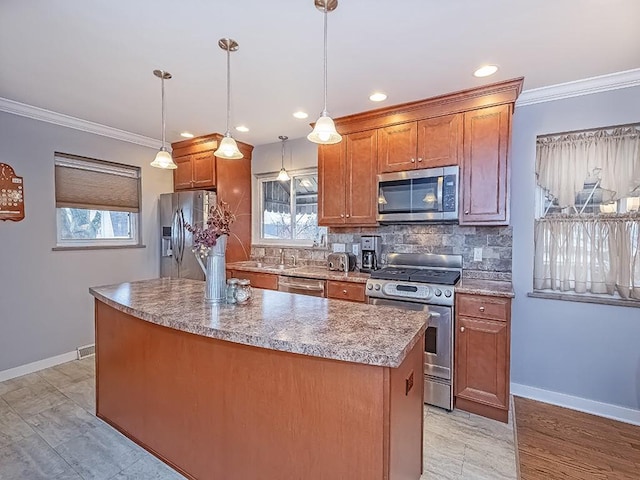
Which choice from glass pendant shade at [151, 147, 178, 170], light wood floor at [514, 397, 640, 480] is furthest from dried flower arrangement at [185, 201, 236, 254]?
light wood floor at [514, 397, 640, 480]

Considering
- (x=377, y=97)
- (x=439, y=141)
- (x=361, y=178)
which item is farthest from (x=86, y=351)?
(x=439, y=141)

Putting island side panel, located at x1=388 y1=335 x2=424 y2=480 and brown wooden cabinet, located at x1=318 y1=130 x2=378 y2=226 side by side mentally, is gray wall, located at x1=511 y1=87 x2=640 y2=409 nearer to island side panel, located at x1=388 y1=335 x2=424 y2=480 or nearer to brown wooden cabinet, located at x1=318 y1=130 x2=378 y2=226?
brown wooden cabinet, located at x1=318 y1=130 x2=378 y2=226

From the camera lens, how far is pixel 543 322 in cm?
272

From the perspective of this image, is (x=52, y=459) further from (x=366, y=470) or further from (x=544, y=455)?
(x=544, y=455)

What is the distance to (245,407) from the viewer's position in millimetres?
1492

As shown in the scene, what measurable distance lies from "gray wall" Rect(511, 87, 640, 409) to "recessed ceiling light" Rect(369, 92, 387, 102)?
1.18m

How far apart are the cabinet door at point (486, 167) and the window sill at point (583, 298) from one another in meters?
0.71

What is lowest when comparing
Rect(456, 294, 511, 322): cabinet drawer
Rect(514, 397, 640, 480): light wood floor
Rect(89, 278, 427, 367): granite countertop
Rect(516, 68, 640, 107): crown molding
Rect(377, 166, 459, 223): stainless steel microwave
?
Rect(514, 397, 640, 480): light wood floor

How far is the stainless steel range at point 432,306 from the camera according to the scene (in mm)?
2516

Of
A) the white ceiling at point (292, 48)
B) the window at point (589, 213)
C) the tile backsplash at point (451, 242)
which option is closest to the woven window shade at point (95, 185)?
the white ceiling at point (292, 48)

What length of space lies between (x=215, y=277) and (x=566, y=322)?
2.78 metres

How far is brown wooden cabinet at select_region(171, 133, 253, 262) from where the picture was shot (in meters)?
4.04

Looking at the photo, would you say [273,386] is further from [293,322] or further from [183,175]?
[183,175]

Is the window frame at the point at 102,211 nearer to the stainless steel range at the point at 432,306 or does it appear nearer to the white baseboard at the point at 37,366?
the white baseboard at the point at 37,366
